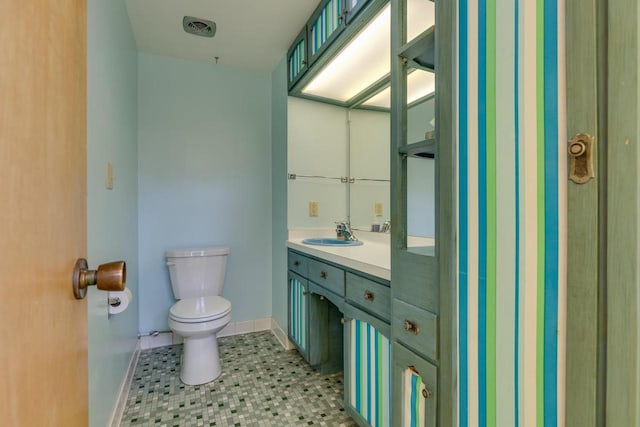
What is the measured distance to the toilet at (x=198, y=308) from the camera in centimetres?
191

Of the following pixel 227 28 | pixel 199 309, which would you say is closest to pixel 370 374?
pixel 199 309

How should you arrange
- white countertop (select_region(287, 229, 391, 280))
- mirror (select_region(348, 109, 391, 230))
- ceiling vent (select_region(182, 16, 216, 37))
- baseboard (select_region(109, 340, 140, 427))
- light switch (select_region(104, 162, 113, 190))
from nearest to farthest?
white countertop (select_region(287, 229, 391, 280)) → light switch (select_region(104, 162, 113, 190)) → baseboard (select_region(109, 340, 140, 427)) → ceiling vent (select_region(182, 16, 216, 37)) → mirror (select_region(348, 109, 391, 230))

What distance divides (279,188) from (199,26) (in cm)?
124

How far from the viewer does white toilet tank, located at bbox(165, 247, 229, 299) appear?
2.30m

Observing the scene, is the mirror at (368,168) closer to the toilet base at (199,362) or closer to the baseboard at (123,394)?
the toilet base at (199,362)

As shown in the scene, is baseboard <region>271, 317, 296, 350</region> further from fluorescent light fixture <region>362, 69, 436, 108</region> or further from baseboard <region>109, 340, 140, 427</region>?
fluorescent light fixture <region>362, 69, 436, 108</region>

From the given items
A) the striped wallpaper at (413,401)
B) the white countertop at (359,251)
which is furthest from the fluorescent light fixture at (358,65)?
the striped wallpaper at (413,401)

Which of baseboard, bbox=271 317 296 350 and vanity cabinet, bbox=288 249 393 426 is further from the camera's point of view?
baseboard, bbox=271 317 296 350

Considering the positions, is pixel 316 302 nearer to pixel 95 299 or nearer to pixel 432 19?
pixel 95 299

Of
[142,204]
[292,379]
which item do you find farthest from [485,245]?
[142,204]

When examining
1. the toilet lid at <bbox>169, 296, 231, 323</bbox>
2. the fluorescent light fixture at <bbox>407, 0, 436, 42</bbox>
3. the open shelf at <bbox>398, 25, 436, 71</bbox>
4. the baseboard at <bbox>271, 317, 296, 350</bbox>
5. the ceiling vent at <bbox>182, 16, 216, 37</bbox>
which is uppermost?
the ceiling vent at <bbox>182, 16, 216, 37</bbox>

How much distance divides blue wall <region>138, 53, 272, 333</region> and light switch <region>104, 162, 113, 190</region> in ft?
3.23

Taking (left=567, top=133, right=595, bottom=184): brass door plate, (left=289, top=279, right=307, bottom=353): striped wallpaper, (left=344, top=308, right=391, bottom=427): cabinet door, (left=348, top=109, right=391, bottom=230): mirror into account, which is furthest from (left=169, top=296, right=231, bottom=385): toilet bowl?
(left=567, top=133, right=595, bottom=184): brass door plate

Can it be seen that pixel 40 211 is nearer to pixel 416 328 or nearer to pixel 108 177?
pixel 416 328
